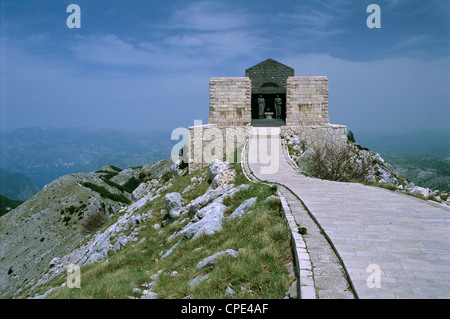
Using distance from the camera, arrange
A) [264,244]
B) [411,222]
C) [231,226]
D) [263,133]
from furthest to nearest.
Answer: [263,133]
[231,226]
[411,222]
[264,244]

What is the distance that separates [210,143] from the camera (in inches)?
742

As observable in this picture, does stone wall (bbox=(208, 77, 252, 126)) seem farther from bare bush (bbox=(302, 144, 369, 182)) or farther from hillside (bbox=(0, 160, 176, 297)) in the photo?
hillside (bbox=(0, 160, 176, 297))

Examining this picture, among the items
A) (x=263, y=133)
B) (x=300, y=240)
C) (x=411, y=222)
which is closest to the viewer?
(x=300, y=240)

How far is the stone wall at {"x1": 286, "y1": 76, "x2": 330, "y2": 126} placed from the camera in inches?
789

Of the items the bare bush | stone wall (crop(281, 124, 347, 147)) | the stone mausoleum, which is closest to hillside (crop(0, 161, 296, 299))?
the stone mausoleum

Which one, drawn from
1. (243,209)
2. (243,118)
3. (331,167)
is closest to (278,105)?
(243,118)

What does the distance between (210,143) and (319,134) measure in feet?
22.9

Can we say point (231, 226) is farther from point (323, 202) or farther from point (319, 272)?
point (319, 272)

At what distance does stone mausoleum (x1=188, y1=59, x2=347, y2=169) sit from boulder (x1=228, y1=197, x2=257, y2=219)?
10.0 meters

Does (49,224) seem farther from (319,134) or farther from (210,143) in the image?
(319,134)

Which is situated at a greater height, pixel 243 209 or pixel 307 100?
pixel 307 100
